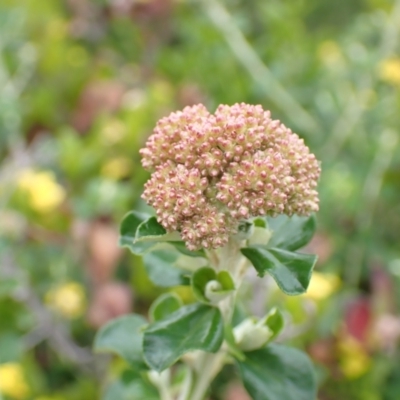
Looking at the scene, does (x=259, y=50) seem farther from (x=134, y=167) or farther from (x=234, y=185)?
(x=234, y=185)

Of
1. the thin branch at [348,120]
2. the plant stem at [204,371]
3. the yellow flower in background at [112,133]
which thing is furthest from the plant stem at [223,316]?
the thin branch at [348,120]

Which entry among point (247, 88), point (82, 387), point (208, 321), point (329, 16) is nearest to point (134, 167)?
point (247, 88)

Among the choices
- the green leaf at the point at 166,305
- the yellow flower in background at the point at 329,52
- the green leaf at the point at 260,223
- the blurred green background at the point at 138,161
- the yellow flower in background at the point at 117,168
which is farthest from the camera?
the yellow flower in background at the point at 329,52

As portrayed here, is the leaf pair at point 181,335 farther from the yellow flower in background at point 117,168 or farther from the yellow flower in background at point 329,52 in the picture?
the yellow flower in background at point 329,52

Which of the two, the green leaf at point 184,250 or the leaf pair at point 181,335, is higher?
the green leaf at point 184,250

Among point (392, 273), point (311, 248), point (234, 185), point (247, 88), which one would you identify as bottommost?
point (392, 273)

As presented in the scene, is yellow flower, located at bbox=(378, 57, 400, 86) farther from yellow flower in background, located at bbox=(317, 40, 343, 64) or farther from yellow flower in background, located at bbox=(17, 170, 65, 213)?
yellow flower in background, located at bbox=(17, 170, 65, 213)
